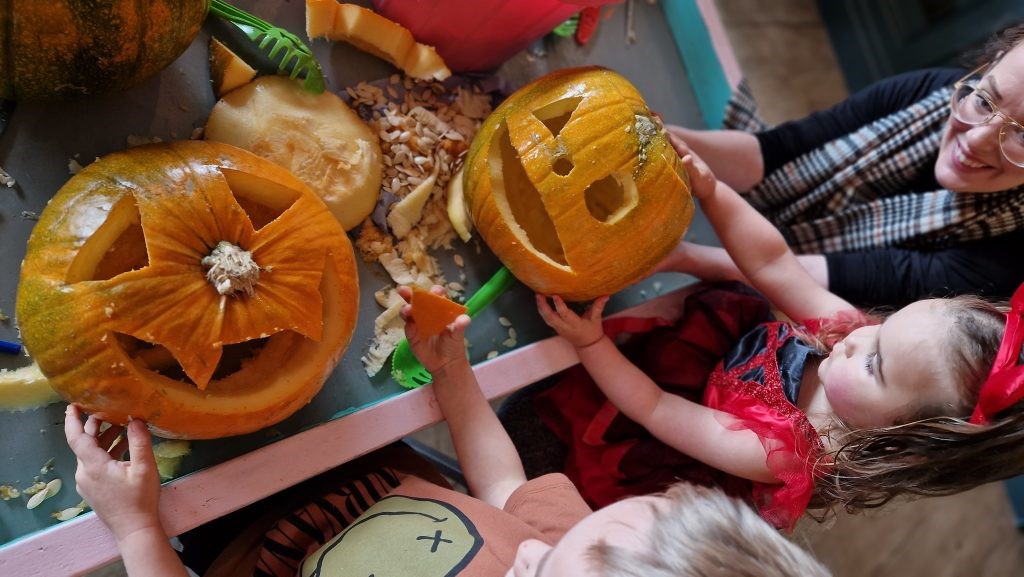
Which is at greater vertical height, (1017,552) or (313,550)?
(313,550)

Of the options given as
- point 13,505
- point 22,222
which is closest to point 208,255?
point 22,222

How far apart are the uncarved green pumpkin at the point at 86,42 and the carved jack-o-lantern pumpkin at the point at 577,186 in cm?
36

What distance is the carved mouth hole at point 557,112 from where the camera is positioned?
0.86 metres

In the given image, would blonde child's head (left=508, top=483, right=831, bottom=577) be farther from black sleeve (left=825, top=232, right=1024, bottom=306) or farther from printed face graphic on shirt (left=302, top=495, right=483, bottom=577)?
black sleeve (left=825, top=232, right=1024, bottom=306)

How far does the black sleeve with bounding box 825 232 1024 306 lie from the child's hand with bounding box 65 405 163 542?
1.01 metres

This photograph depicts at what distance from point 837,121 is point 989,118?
32 cm

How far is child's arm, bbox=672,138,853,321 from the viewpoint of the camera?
3.40 feet

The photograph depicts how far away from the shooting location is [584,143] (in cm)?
81

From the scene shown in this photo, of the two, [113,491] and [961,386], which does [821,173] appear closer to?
[961,386]

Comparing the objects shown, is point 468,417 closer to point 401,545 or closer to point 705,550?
point 401,545

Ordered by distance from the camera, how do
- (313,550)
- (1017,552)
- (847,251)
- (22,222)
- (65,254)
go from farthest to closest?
(1017,552) → (847,251) → (313,550) → (22,222) → (65,254)

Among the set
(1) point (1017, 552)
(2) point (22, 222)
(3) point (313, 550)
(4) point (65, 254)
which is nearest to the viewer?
(4) point (65, 254)

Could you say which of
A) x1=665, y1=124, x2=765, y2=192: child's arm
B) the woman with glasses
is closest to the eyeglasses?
the woman with glasses

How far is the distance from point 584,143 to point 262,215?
0.37 metres
